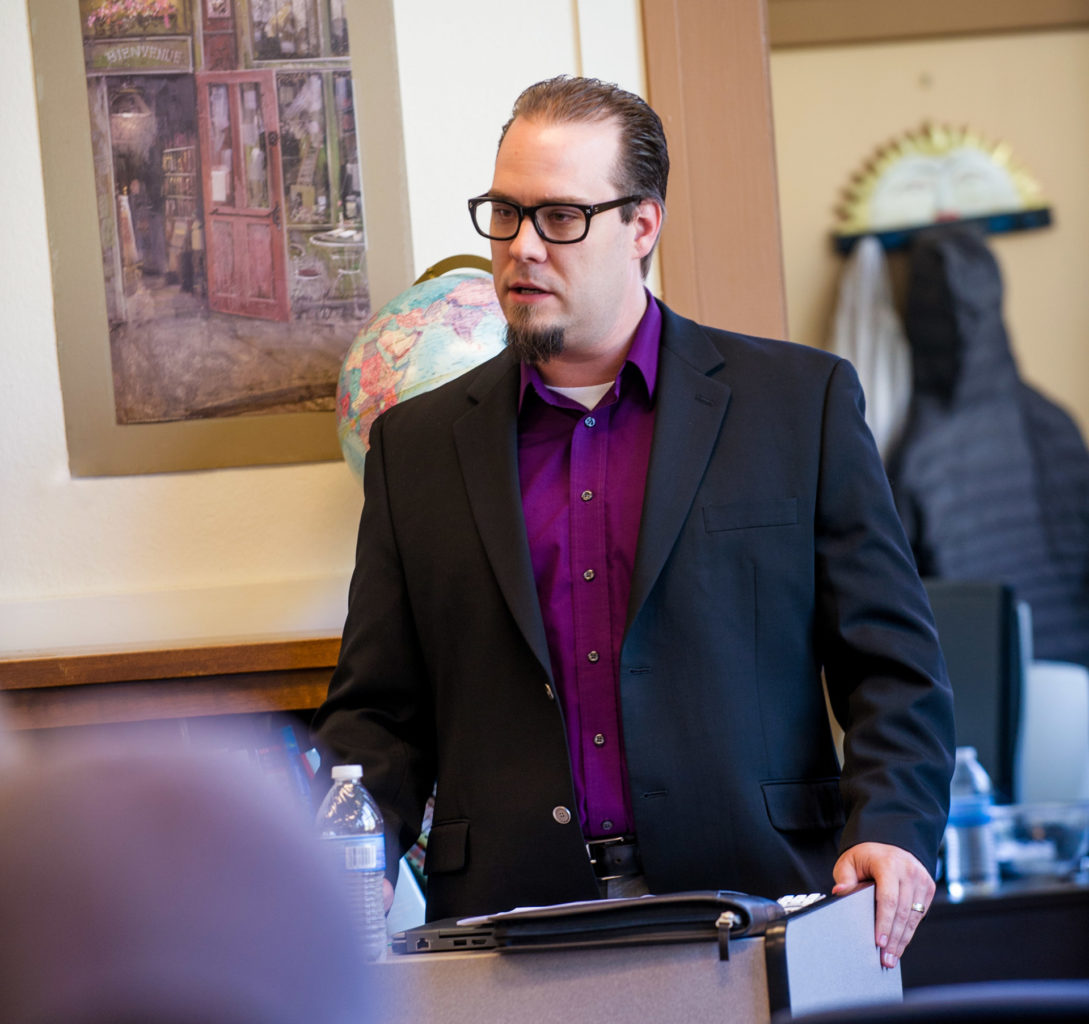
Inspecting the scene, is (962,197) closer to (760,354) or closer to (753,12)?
(753,12)

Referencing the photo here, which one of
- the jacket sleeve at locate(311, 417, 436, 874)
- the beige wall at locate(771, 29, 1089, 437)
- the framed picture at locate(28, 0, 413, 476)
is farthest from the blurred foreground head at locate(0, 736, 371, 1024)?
the beige wall at locate(771, 29, 1089, 437)

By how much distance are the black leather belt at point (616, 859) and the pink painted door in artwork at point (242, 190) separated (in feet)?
3.91

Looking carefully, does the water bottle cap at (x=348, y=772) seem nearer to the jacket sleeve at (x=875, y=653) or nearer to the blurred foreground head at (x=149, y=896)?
the jacket sleeve at (x=875, y=653)

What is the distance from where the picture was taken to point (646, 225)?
1.75m

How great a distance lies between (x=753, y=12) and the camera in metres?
2.46

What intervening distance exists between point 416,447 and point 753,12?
1165 mm

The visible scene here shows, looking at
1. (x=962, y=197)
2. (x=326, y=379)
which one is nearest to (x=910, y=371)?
(x=962, y=197)

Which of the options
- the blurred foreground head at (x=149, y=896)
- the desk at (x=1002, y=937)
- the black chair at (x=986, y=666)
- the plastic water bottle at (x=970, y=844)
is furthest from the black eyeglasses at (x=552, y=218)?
the black chair at (x=986, y=666)

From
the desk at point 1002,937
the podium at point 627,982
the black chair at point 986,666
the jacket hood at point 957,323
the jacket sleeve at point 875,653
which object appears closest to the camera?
the podium at point 627,982

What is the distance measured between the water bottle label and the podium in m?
0.24

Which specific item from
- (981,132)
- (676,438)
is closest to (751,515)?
(676,438)

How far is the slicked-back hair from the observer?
168 centimetres

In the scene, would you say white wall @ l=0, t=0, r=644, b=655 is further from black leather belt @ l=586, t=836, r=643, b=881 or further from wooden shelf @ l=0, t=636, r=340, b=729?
black leather belt @ l=586, t=836, r=643, b=881

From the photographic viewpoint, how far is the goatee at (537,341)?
1.66 m
